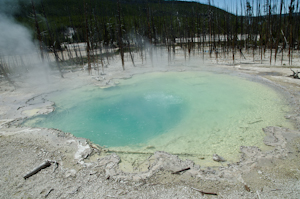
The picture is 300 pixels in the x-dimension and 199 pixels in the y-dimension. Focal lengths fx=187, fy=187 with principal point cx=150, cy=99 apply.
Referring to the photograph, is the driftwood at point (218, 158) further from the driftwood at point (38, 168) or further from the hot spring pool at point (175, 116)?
the driftwood at point (38, 168)

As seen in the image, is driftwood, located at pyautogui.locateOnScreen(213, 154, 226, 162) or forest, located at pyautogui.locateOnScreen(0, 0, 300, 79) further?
forest, located at pyautogui.locateOnScreen(0, 0, 300, 79)

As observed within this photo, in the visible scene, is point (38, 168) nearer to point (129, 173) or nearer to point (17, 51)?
point (129, 173)

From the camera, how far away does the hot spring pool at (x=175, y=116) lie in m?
3.59

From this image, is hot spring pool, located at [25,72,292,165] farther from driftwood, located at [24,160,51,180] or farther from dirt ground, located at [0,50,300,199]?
driftwood, located at [24,160,51,180]

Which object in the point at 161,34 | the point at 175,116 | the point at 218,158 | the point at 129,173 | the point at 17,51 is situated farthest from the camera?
the point at 161,34

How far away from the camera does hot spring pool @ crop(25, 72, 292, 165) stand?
3.59m

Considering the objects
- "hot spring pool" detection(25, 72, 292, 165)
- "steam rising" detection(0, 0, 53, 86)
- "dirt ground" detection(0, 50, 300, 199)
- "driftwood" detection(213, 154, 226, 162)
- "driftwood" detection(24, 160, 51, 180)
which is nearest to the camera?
"dirt ground" detection(0, 50, 300, 199)

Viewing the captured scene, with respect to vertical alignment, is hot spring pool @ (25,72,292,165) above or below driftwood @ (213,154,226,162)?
above

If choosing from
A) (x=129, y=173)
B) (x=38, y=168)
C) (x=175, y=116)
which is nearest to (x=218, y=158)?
(x=129, y=173)

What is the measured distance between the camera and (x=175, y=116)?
480cm

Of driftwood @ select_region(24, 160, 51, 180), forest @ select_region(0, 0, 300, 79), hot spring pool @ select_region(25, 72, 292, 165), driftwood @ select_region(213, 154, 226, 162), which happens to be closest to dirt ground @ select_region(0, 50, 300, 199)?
driftwood @ select_region(24, 160, 51, 180)

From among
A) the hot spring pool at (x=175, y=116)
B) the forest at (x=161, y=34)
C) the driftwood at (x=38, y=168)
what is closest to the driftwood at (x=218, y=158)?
the hot spring pool at (x=175, y=116)

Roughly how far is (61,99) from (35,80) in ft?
10.4

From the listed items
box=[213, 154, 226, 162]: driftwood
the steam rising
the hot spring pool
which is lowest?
box=[213, 154, 226, 162]: driftwood
